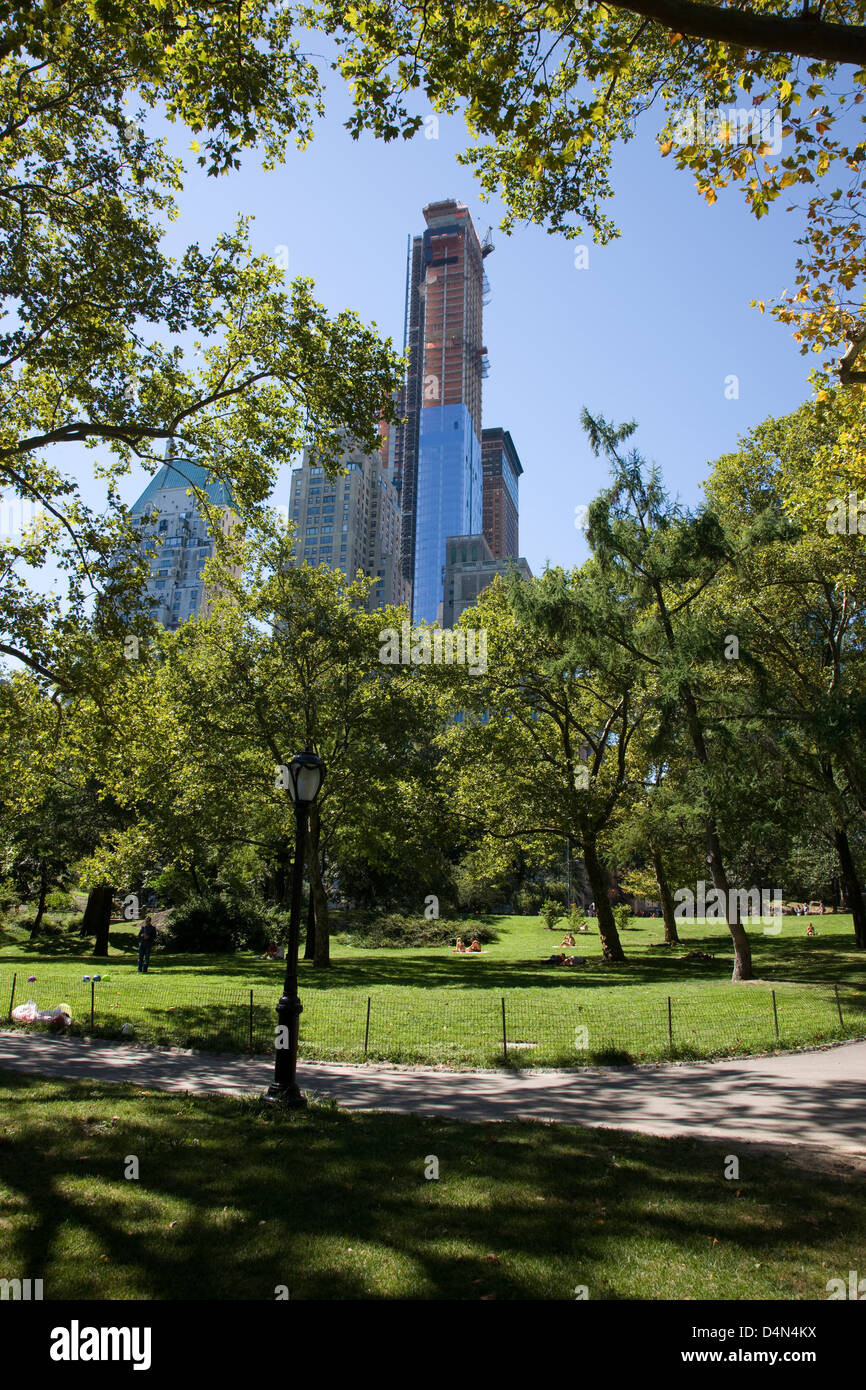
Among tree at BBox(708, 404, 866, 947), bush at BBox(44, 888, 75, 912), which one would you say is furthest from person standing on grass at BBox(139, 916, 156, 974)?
bush at BBox(44, 888, 75, 912)

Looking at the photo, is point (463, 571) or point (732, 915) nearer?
point (732, 915)

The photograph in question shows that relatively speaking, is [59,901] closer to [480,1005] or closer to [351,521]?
[480,1005]

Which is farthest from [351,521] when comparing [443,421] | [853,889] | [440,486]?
[853,889]

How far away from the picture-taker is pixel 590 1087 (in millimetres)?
10586

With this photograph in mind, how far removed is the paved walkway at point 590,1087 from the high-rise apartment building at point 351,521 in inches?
5106

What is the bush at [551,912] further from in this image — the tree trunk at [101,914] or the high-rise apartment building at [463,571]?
the high-rise apartment building at [463,571]

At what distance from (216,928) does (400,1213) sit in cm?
3098

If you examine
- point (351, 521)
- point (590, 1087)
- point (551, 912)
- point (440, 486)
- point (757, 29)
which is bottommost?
point (551, 912)

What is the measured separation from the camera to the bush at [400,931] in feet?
126

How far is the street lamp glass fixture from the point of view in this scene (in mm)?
9609

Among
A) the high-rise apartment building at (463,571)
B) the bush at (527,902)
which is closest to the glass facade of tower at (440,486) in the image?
the high-rise apartment building at (463,571)

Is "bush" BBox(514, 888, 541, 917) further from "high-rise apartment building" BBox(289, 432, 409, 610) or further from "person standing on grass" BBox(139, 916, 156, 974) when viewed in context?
"high-rise apartment building" BBox(289, 432, 409, 610)

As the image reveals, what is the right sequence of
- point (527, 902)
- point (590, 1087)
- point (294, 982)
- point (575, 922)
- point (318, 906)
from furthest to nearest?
point (527, 902)
point (575, 922)
point (318, 906)
point (590, 1087)
point (294, 982)

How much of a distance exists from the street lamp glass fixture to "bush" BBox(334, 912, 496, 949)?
3009cm
